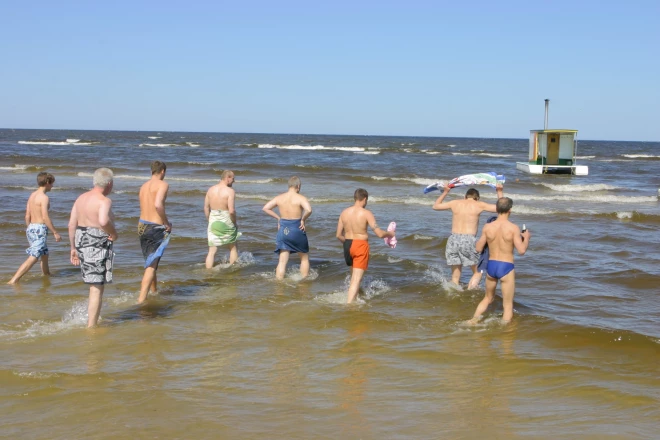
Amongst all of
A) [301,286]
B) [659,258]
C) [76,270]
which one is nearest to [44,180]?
[76,270]

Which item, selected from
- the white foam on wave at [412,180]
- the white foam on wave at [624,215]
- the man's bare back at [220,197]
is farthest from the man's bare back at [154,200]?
the white foam on wave at [412,180]

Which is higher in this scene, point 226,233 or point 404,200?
point 226,233

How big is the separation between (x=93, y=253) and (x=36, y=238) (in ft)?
9.27

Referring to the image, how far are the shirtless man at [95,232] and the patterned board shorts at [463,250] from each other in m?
4.33

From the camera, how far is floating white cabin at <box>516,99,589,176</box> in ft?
101

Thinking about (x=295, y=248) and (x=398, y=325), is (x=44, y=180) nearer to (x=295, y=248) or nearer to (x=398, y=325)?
(x=295, y=248)

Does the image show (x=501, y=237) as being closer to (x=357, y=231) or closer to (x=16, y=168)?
(x=357, y=231)

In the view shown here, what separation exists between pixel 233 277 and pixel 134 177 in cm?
1921

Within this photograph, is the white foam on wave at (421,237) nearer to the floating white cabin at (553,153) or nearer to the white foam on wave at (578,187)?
the white foam on wave at (578,187)

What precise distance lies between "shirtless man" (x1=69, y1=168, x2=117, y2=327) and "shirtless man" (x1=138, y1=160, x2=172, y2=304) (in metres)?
1.04

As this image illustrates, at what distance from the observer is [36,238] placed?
8.40 meters

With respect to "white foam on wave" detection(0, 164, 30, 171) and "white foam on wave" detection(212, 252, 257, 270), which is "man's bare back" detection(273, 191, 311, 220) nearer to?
"white foam on wave" detection(212, 252, 257, 270)

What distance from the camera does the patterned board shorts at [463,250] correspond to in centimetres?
824

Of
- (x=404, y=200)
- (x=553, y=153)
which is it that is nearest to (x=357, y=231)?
(x=404, y=200)
